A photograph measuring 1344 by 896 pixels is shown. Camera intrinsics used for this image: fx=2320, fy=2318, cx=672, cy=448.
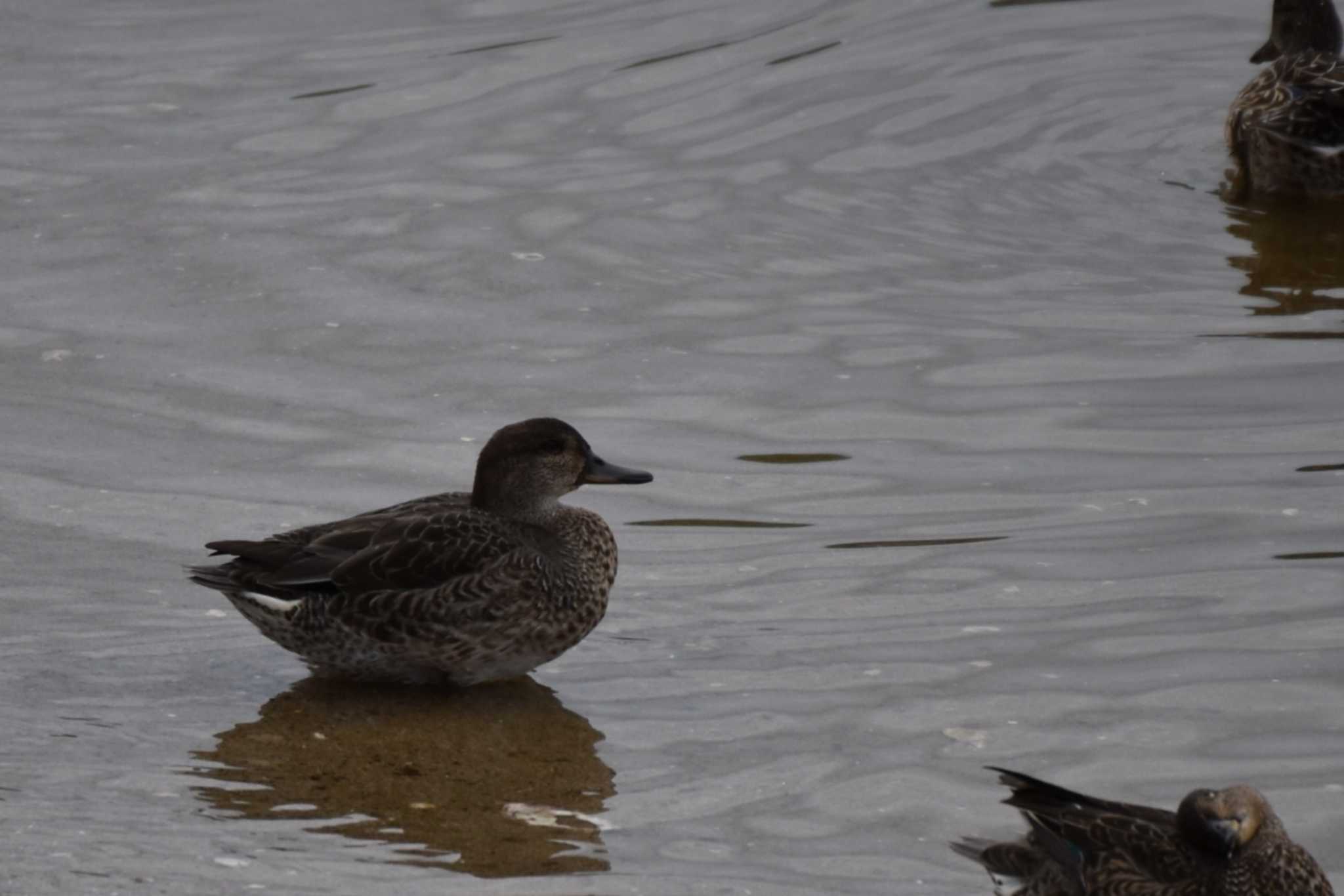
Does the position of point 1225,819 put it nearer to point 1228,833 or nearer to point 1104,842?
point 1228,833

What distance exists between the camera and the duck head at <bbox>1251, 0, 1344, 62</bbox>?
1502 centimetres

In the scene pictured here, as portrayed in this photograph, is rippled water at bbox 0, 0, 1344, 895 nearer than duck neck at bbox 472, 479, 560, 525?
Yes

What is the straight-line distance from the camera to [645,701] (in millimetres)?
7582

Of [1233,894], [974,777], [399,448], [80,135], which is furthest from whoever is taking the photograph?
[80,135]

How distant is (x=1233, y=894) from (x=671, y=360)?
213 inches

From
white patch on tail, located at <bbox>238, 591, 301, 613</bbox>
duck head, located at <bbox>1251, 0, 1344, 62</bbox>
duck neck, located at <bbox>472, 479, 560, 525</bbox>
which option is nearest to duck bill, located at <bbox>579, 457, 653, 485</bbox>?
duck neck, located at <bbox>472, 479, 560, 525</bbox>

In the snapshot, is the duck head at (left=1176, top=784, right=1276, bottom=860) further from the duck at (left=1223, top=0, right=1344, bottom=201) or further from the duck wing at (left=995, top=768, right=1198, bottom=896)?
the duck at (left=1223, top=0, right=1344, bottom=201)

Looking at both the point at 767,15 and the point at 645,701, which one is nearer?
the point at 645,701

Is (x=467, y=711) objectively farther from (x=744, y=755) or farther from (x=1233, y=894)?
(x=1233, y=894)

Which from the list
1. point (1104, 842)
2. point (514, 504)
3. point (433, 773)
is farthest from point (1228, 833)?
point (514, 504)

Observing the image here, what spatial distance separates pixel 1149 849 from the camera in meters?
5.99

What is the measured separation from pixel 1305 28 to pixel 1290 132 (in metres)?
1.67

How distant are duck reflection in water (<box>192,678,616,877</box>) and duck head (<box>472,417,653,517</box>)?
0.65 m

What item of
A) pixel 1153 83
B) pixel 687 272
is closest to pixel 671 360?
pixel 687 272
